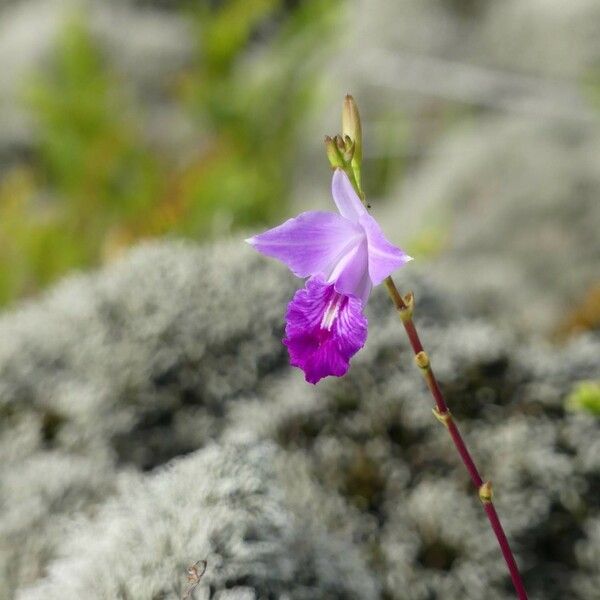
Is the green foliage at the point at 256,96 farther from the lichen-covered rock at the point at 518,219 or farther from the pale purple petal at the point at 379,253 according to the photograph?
the pale purple petal at the point at 379,253

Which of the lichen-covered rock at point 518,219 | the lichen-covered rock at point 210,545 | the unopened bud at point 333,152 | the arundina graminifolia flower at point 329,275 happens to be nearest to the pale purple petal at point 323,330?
the arundina graminifolia flower at point 329,275

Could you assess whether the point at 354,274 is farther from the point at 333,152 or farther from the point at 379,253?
the point at 333,152

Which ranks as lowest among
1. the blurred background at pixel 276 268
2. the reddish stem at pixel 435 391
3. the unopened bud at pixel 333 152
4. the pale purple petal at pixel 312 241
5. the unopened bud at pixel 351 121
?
the reddish stem at pixel 435 391

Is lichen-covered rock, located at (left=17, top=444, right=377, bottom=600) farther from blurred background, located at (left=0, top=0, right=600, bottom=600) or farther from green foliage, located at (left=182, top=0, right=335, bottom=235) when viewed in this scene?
green foliage, located at (left=182, top=0, right=335, bottom=235)

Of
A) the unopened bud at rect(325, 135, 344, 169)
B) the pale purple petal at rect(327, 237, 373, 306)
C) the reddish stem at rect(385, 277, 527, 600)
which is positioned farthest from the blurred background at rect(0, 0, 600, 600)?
the unopened bud at rect(325, 135, 344, 169)

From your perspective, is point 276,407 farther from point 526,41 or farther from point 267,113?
point 526,41

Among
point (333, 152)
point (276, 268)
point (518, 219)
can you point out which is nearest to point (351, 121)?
point (333, 152)
